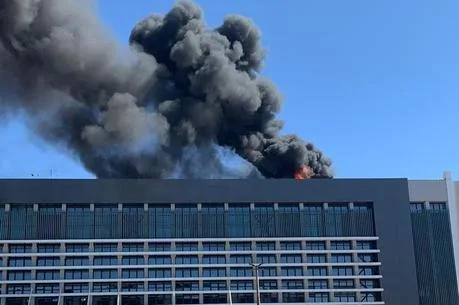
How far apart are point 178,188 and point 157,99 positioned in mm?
11018

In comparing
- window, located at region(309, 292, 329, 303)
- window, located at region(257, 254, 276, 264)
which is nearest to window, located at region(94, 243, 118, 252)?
window, located at region(257, 254, 276, 264)

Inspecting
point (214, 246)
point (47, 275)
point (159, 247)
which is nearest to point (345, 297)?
point (214, 246)

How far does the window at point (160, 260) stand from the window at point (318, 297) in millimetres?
10380

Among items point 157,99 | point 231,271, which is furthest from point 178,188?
point 157,99

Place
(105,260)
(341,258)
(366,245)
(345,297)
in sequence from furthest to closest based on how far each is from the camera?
(366,245), (341,258), (345,297), (105,260)

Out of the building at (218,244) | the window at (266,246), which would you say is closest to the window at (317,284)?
the building at (218,244)

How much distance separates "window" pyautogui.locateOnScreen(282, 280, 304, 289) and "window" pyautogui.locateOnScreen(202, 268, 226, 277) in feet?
14.5

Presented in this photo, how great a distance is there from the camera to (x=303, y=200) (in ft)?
170

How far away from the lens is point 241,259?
5034cm

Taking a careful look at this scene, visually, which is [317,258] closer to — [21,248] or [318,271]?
[318,271]

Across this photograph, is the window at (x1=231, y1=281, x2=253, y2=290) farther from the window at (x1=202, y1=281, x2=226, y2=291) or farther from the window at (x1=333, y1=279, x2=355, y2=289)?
the window at (x1=333, y1=279, x2=355, y2=289)

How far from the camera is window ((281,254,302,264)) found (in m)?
50.8

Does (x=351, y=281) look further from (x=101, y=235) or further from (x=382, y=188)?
(x=101, y=235)

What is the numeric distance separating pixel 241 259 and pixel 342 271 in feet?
24.5
